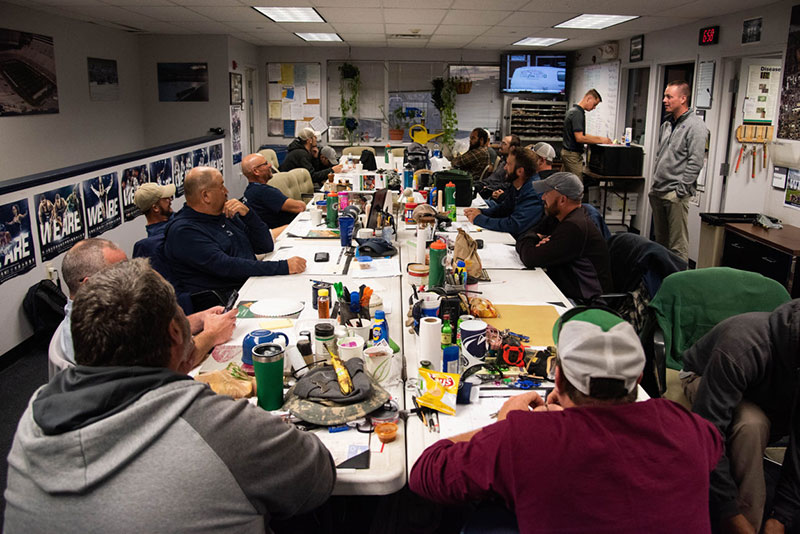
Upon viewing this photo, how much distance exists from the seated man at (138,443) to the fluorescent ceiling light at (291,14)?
5.86m

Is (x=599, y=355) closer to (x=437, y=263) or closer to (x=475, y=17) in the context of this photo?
(x=437, y=263)

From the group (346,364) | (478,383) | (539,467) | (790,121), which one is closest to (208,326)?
(346,364)

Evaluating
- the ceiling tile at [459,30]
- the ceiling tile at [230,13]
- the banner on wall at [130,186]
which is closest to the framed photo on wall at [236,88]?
the ceiling tile at [230,13]

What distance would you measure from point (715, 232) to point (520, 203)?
194cm

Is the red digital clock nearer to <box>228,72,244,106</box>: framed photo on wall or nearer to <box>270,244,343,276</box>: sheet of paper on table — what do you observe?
<box>270,244,343,276</box>: sheet of paper on table

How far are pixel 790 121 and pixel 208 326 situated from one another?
5.17 meters

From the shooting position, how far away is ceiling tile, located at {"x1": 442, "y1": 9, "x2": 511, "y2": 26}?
6.54 metres

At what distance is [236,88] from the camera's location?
952cm

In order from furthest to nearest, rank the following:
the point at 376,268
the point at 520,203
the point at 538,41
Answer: the point at 538,41
the point at 520,203
the point at 376,268

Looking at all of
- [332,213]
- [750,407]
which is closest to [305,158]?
[332,213]

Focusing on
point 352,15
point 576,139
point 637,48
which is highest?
point 352,15

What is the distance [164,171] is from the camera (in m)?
6.62

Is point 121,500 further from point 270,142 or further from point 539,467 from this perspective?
point 270,142

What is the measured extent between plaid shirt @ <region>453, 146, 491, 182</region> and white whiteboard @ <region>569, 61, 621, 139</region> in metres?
2.74
